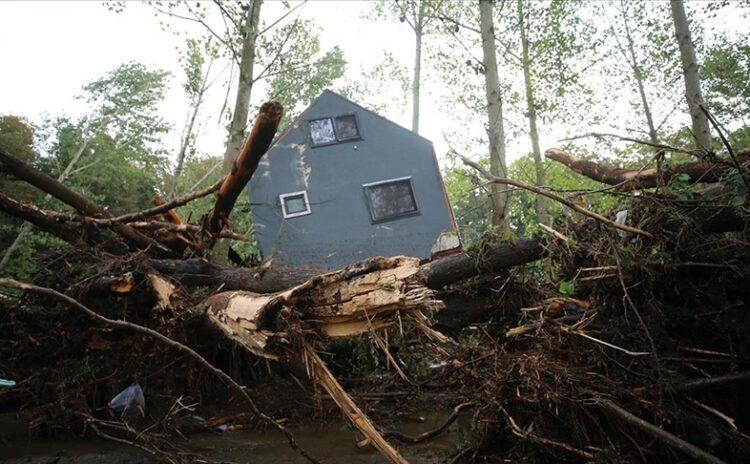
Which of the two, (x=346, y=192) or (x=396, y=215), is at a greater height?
(x=346, y=192)

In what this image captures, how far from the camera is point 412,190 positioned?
1177 centimetres

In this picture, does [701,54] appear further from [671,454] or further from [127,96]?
[127,96]

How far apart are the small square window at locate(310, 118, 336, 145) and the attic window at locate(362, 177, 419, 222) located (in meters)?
1.69

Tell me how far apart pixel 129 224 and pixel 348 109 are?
833 centimetres

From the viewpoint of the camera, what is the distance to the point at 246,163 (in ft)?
14.1

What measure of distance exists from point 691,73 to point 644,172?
4702 millimetres

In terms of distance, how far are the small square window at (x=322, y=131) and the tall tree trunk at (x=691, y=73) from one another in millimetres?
7871

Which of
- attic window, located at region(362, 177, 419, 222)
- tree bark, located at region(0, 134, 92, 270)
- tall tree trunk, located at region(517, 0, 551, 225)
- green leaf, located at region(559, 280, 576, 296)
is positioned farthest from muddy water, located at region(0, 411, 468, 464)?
tree bark, located at region(0, 134, 92, 270)

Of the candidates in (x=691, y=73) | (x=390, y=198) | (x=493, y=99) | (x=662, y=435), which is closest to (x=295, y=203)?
(x=390, y=198)

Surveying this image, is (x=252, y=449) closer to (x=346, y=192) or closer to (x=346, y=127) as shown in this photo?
(x=346, y=192)

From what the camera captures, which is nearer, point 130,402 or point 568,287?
point 568,287

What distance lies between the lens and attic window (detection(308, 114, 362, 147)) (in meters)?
12.1

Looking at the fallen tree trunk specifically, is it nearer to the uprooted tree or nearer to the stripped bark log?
the uprooted tree

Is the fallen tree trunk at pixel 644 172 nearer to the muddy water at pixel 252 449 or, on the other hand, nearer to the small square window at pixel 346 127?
the muddy water at pixel 252 449
